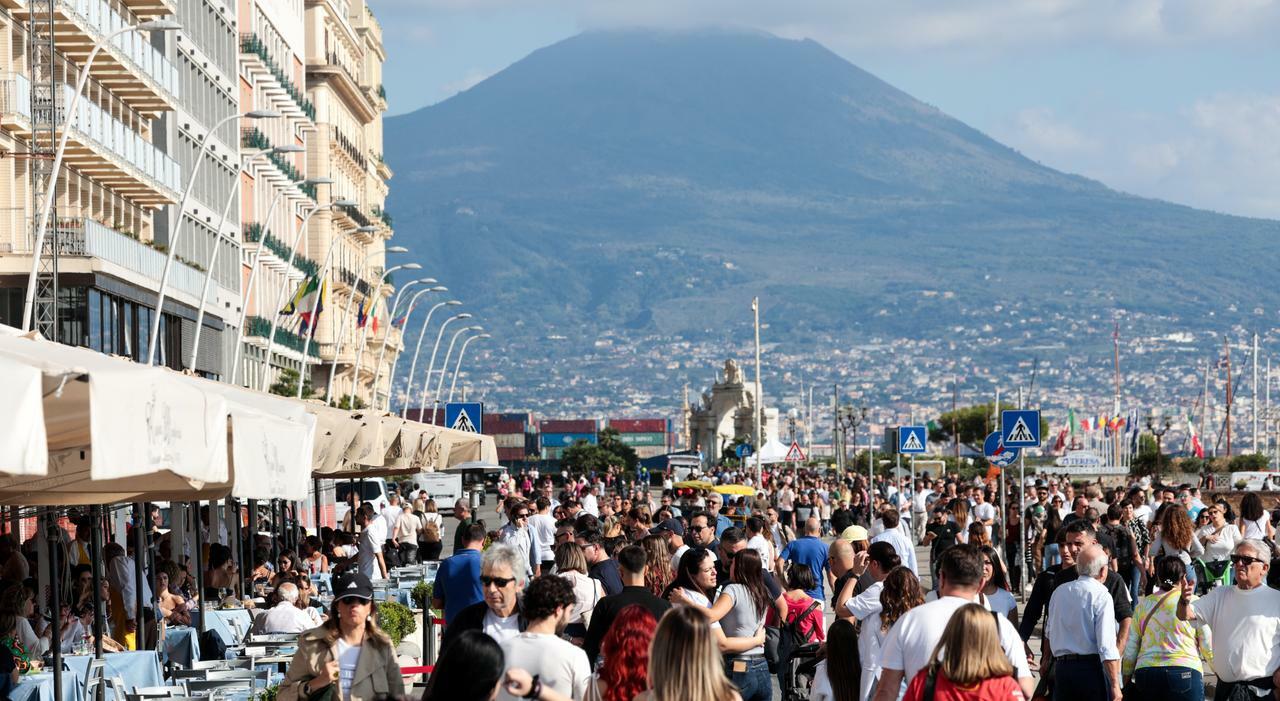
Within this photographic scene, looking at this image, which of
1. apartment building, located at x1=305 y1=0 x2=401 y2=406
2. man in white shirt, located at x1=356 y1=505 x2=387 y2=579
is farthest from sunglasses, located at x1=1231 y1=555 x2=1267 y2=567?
apartment building, located at x1=305 y1=0 x2=401 y2=406

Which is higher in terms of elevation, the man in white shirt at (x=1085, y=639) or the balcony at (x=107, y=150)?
the balcony at (x=107, y=150)

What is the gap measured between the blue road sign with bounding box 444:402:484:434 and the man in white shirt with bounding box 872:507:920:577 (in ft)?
64.0

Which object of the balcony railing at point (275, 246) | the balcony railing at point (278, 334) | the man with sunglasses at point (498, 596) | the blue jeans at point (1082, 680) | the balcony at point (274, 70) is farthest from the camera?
the balcony at point (274, 70)

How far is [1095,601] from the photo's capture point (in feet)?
41.0

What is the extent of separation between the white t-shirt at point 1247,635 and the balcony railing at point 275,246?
167ft

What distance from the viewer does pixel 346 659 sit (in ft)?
35.6

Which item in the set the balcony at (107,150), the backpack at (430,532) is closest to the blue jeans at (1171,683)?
the backpack at (430,532)

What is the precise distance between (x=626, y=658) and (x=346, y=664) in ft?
6.09

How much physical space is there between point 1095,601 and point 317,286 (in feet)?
147

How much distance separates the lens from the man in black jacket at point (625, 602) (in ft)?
37.3

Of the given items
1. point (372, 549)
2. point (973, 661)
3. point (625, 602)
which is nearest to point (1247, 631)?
point (625, 602)

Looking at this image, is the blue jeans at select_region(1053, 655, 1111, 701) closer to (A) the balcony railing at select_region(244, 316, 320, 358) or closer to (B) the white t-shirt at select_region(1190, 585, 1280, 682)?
(B) the white t-shirt at select_region(1190, 585, 1280, 682)

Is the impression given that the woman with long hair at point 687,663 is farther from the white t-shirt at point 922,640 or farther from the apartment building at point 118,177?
the apartment building at point 118,177

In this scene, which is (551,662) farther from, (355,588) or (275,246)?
(275,246)
